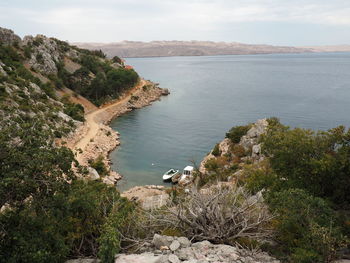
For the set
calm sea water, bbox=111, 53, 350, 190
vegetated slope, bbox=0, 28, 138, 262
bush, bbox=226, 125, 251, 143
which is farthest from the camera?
calm sea water, bbox=111, 53, 350, 190

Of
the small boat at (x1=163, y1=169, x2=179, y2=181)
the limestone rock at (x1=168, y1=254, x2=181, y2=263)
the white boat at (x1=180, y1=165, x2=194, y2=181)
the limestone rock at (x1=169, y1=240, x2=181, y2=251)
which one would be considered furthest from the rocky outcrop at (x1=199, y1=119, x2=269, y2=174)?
the limestone rock at (x1=168, y1=254, x2=181, y2=263)

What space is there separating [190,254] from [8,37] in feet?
254

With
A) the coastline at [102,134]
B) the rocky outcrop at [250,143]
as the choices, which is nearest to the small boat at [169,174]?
the rocky outcrop at [250,143]

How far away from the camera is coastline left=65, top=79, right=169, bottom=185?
4047cm

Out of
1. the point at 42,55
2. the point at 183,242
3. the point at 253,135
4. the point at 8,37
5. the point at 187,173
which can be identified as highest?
the point at 8,37

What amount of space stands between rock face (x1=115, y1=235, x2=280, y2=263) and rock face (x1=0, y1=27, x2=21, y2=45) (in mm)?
73242

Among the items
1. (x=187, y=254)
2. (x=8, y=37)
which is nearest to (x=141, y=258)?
(x=187, y=254)

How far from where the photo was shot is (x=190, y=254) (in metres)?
11.7

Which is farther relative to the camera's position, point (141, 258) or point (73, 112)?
point (73, 112)

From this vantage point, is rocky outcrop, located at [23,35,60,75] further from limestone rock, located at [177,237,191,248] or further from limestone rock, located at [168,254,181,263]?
limestone rock, located at [168,254,181,263]

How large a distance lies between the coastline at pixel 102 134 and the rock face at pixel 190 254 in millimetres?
11936

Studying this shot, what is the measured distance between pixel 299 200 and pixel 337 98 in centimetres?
7689

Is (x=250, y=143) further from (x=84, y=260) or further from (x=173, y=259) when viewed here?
(x=84, y=260)

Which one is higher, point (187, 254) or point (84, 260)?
point (187, 254)
